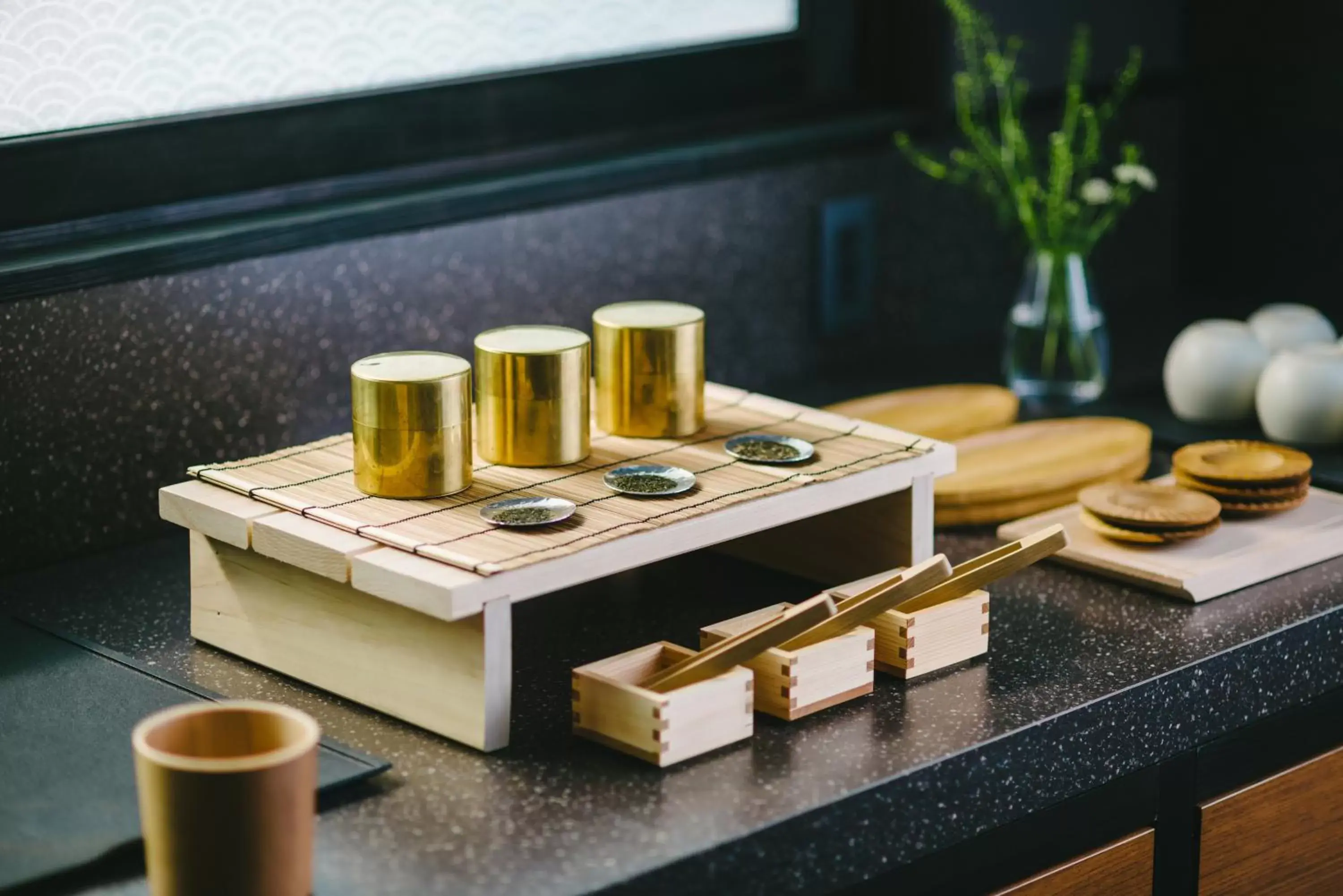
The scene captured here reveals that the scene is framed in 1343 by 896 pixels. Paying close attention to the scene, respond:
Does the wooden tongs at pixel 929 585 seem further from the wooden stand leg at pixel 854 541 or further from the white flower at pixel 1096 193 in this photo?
the white flower at pixel 1096 193

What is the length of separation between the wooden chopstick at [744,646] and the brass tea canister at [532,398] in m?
0.18

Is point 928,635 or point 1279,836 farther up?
point 928,635

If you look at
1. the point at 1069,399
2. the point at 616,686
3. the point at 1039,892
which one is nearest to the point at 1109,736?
the point at 1039,892

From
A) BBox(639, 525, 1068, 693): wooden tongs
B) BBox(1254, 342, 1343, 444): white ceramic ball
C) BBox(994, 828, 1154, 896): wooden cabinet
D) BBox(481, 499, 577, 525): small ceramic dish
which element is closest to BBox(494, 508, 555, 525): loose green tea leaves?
BBox(481, 499, 577, 525): small ceramic dish

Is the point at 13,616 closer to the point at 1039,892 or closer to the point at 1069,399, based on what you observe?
the point at 1039,892

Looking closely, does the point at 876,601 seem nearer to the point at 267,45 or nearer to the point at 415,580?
the point at 415,580

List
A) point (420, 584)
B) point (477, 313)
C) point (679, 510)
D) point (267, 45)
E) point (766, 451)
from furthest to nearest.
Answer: point (477, 313), point (267, 45), point (766, 451), point (679, 510), point (420, 584)

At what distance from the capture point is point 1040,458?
56.4 inches

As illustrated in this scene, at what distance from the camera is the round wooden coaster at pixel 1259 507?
4.28 feet

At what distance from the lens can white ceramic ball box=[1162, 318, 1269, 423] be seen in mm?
1551

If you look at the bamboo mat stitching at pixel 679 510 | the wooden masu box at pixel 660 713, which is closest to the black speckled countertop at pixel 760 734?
the wooden masu box at pixel 660 713

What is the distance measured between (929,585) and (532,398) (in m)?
0.27

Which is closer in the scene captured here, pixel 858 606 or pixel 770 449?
pixel 858 606

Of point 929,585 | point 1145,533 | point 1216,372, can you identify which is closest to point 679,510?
point 929,585
